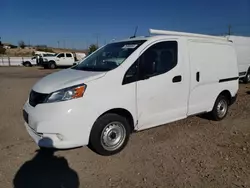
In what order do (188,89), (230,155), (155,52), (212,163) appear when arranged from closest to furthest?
1. (212,163)
2. (230,155)
3. (155,52)
4. (188,89)

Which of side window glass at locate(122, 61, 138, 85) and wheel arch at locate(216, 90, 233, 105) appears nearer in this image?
side window glass at locate(122, 61, 138, 85)

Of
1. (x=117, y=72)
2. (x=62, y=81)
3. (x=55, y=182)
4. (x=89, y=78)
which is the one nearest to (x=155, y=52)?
(x=117, y=72)

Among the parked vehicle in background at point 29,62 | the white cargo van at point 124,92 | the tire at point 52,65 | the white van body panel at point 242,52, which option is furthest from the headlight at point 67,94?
the parked vehicle in background at point 29,62

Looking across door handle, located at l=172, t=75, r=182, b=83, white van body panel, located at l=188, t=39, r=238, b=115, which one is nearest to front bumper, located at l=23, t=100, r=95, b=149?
door handle, located at l=172, t=75, r=182, b=83

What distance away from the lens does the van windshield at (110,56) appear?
3.79 m

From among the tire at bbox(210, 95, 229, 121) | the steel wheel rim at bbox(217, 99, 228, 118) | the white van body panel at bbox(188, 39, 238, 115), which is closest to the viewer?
the white van body panel at bbox(188, 39, 238, 115)

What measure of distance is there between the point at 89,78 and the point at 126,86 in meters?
0.60

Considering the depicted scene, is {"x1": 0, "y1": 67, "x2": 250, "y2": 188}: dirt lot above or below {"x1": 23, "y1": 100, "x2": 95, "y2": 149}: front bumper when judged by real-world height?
below

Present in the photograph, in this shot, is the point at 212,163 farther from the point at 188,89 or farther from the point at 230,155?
the point at 188,89

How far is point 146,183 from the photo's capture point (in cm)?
290

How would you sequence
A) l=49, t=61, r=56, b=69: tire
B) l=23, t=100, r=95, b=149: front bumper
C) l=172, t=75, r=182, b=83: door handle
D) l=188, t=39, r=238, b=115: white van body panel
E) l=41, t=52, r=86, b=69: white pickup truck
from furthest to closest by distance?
l=49, t=61, r=56, b=69: tire < l=41, t=52, r=86, b=69: white pickup truck < l=188, t=39, r=238, b=115: white van body panel < l=172, t=75, r=182, b=83: door handle < l=23, t=100, r=95, b=149: front bumper

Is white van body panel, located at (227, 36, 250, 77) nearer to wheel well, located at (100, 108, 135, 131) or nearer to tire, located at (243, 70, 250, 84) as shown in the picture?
tire, located at (243, 70, 250, 84)

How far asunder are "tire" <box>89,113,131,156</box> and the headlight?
0.51 metres

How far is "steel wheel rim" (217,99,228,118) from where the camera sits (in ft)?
17.4
